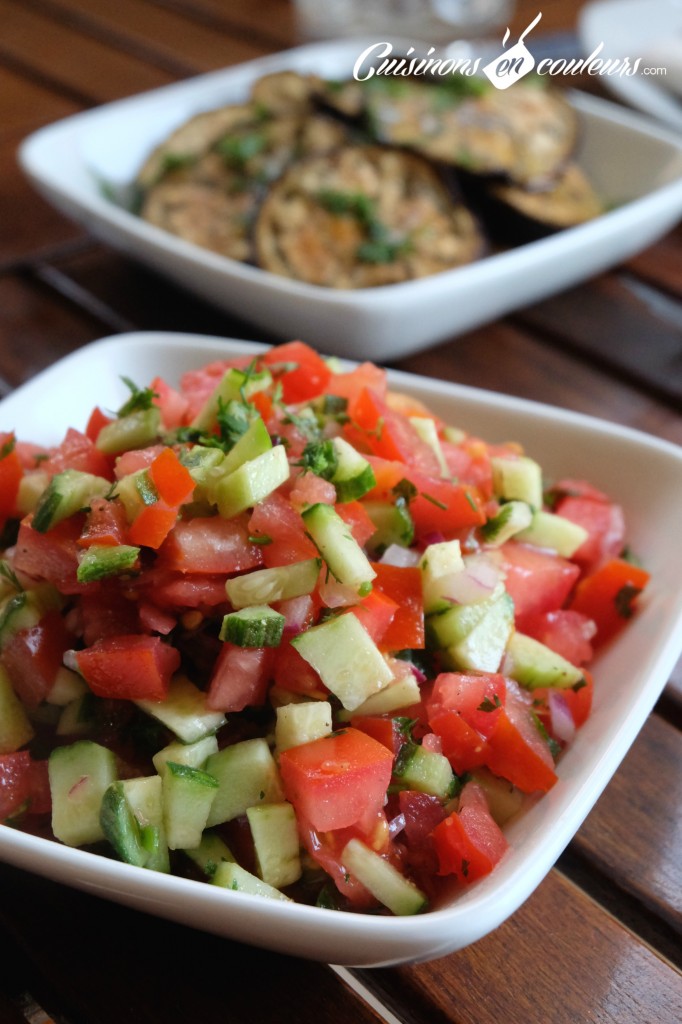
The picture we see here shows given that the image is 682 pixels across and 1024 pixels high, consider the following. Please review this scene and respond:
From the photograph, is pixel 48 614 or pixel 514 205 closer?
pixel 48 614

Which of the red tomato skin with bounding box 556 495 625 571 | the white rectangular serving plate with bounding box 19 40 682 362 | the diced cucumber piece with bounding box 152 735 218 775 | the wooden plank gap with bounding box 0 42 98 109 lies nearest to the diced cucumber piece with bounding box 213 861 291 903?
the diced cucumber piece with bounding box 152 735 218 775

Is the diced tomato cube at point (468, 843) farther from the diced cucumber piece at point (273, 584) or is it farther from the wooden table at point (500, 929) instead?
the diced cucumber piece at point (273, 584)

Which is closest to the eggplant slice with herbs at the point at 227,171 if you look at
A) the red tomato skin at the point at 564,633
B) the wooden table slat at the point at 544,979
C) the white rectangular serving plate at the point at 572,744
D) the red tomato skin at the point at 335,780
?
the white rectangular serving plate at the point at 572,744

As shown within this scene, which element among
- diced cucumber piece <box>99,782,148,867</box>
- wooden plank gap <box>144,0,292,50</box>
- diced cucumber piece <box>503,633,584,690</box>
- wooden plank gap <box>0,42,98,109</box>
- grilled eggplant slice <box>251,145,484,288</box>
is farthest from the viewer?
wooden plank gap <box>144,0,292,50</box>

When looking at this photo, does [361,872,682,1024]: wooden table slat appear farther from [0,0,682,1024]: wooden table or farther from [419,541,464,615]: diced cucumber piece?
[419,541,464,615]: diced cucumber piece

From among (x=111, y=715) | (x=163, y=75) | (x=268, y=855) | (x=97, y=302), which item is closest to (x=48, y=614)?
(x=111, y=715)

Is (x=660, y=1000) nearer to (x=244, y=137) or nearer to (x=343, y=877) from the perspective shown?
(x=343, y=877)
